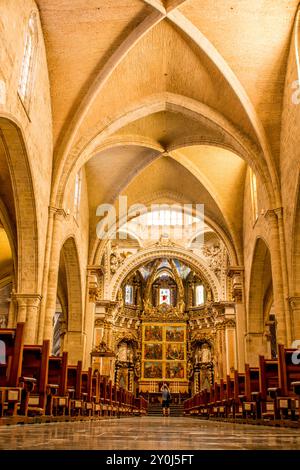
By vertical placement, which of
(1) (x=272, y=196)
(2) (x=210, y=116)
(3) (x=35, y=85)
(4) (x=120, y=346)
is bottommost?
(4) (x=120, y=346)

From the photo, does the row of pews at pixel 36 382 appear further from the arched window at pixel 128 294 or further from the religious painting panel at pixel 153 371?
the arched window at pixel 128 294

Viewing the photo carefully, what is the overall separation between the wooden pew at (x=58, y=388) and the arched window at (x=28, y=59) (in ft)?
21.6

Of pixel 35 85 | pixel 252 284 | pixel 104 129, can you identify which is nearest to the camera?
pixel 35 85

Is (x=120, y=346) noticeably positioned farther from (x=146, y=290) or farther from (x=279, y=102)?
(x=279, y=102)

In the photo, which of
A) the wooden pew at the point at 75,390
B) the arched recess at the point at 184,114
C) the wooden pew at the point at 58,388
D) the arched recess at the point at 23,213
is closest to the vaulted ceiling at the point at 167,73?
the arched recess at the point at 184,114

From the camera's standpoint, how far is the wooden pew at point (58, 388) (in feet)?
28.2

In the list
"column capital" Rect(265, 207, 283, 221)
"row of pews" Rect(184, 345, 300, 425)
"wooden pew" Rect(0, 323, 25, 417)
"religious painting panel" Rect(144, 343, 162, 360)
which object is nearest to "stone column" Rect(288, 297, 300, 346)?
"row of pews" Rect(184, 345, 300, 425)

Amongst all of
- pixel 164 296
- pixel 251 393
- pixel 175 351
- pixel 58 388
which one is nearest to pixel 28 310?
pixel 58 388

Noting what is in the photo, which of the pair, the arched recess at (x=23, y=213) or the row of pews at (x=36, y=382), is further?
the arched recess at (x=23, y=213)

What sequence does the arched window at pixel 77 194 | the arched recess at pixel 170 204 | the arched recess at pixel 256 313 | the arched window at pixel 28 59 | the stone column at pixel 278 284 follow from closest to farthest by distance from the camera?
the arched window at pixel 28 59, the stone column at pixel 278 284, the arched window at pixel 77 194, the arched recess at pixel 256 313, the arched recess at pixel 170 204

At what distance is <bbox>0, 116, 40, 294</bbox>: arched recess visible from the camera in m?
12.1

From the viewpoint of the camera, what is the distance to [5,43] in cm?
980
